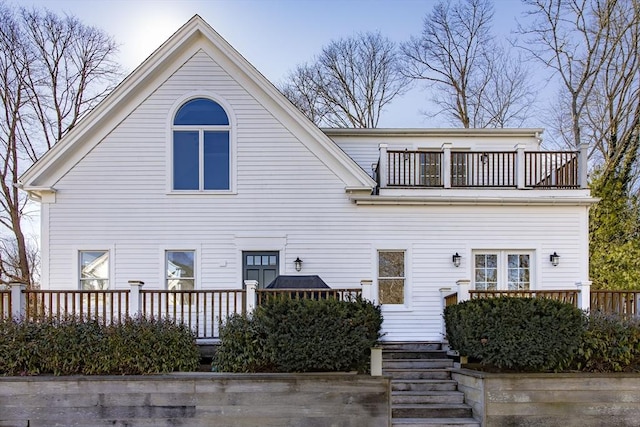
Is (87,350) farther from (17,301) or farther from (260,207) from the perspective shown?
(260,207)

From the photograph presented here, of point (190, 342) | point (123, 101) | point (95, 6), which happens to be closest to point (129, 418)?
point (190, 342)

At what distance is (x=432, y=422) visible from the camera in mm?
7121

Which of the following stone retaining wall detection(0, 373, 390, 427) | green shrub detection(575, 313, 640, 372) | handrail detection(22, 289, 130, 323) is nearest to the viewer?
stone retaining wall detection(0, 373, 390, 427)

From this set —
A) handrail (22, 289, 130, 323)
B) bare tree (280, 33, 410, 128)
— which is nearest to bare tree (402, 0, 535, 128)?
bare tree (280, 33, 410, 128)

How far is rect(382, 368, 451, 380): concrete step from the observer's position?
810 cm

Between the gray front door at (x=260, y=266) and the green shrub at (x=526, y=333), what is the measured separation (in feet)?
13.7

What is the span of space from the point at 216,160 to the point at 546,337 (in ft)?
23.0

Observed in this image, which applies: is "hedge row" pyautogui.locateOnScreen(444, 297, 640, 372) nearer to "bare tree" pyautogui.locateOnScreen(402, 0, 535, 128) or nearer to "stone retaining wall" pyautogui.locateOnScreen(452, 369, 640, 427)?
"stone retaining wall" pyautogui.locateOnScreen(452, 369, 640, 427)

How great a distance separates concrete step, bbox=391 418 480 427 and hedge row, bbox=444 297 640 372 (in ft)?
3.06

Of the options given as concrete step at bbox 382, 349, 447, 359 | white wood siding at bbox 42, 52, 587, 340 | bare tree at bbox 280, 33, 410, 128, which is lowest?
concrete step at bbox 382, 349, 447, 359

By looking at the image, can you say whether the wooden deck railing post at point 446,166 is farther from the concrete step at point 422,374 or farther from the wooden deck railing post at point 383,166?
the concrete step at point 422,374

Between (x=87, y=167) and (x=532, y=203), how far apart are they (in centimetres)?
932

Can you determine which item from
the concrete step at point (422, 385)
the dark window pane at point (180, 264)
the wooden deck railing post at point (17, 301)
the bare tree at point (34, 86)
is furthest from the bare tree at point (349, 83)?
the wooden deck railing post at point (17, 301)

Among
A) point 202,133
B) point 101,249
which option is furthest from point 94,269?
point 202,133
